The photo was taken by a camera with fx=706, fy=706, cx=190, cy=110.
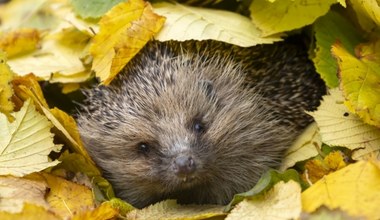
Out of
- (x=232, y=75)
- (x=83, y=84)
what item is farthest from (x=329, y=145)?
(x=83, y=84)

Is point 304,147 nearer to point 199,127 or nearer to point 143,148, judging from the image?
point 199,127

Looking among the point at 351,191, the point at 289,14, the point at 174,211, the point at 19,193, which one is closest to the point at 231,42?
the point at 289,14

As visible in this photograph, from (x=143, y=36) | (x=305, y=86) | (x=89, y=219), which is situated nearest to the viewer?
(x=89, y=219)

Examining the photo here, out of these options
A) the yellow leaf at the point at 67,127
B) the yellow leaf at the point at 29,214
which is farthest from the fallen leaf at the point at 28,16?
the yellow leaf at the point at 29,214

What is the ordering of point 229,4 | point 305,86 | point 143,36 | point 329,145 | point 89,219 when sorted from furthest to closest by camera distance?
point 229,4 < point 305,86 < point 143,36 < point 329,145 < point 89,219

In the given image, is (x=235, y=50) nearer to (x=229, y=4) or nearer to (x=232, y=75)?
(x=232, y=75)

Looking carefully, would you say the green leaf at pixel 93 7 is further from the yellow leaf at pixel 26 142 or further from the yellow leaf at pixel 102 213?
the yellow leaf at pixel 102 213
